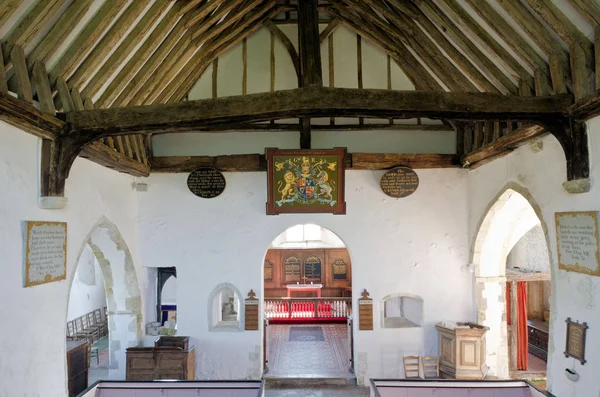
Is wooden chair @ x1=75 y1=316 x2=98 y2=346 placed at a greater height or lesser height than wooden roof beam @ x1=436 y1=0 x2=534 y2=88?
lesser

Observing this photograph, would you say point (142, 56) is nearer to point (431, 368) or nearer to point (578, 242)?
point (578, 242)

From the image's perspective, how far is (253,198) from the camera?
8125 millimetres

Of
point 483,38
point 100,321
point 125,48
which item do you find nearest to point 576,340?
point 483,38

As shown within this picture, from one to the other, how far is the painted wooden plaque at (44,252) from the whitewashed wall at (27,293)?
81 millimetres

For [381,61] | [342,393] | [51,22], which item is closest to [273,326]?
[342,393]

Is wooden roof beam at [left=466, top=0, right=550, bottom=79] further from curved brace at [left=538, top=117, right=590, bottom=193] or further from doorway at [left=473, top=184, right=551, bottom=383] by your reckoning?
doorway at [left=473, top=184, right=551, bottom=383]

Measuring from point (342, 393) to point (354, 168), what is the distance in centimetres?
422

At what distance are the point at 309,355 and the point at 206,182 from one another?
4.50 m

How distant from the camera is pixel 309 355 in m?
9.13

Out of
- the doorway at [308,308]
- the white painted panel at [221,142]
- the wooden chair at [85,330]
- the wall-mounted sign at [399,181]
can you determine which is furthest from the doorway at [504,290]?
the wooden chair at [85,330]

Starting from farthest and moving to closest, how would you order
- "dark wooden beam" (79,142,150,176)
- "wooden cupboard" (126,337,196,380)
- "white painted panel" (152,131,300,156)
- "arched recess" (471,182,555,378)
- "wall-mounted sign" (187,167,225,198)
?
1. "white painted panel" (152,131,300,156)
2. "wall-mounted sign" (187,167,225,198)
3. "arched recess" (471,182,555,378)
4. "wooden cupboard" (126,337,196,380)
5. "dark wooden beam" (79,142,150,176)

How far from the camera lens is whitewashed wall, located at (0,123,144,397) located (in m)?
4.19

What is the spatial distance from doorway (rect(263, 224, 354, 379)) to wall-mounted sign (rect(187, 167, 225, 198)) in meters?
3.01

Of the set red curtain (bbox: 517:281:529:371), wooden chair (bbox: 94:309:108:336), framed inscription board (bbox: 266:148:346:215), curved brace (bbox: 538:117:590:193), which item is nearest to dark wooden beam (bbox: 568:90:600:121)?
curved brace (bbox: 538:117:590:193)
